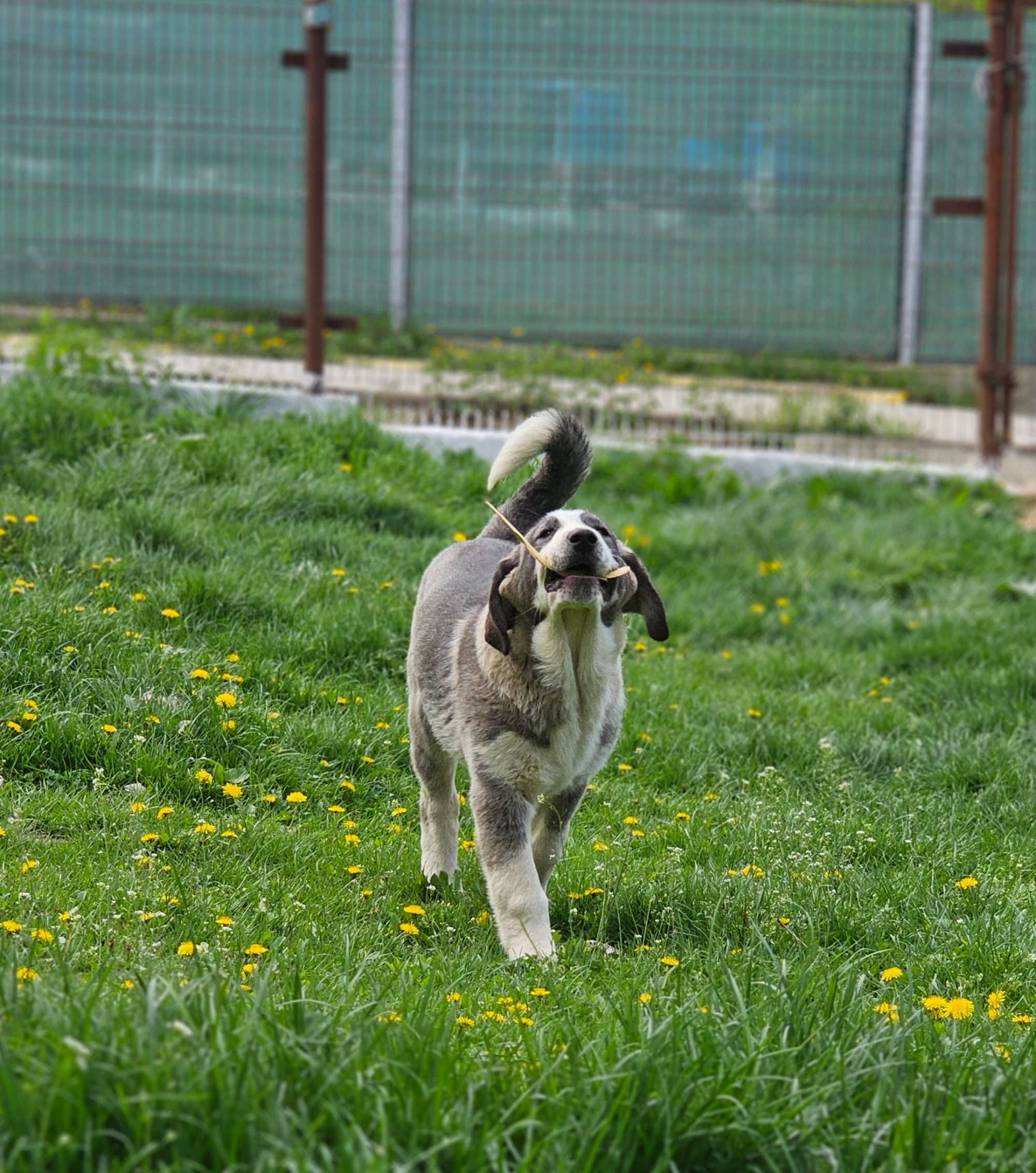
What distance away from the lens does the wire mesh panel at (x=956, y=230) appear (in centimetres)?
1153

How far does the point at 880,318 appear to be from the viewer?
455 inches

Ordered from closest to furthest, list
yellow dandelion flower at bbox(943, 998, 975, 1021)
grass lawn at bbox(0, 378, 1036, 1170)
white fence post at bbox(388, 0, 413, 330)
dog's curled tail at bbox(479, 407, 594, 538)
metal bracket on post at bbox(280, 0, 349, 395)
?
1. grass lawn at bbox(0, 378, 1036, 1170)
2. yellow dandelion flower at bbox(943, 998, 975, 1021)
3. dog's curled tail at bbox(479, 407, 594, 538)
4. metal bracket on post at bbox(280, 0, 349, 395)
5. white fence post at bbox(388, 0, 413, 330)

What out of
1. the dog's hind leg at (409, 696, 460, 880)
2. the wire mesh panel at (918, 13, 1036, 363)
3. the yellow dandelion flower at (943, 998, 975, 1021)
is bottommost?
the yellow dandelion flower at (943, 998, 975, 1021)

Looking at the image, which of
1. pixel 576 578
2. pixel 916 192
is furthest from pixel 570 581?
pixel 916 192

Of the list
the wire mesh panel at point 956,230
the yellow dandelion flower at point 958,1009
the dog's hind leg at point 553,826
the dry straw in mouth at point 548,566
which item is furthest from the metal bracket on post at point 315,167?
the yellow dandelion flower at point 958,1009

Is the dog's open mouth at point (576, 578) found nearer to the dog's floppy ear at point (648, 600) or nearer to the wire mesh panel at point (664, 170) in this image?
the dog's floppy ear at point (648, 600)

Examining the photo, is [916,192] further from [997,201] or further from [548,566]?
[548,566]

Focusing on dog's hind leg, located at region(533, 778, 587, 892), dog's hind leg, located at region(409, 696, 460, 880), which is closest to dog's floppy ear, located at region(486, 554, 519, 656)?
dog's hind leg, located at region(533, 778, 587, 892)

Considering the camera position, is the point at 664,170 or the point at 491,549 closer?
the point at 491,549

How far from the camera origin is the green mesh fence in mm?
10836

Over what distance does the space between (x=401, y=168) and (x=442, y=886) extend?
7455 millimetres

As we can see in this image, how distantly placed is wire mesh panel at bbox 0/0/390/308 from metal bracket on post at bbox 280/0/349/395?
71 cm

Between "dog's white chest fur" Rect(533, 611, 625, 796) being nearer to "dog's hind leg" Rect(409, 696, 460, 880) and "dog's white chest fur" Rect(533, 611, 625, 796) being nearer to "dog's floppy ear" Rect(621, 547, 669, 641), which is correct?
"dog's floppy ear" Rect(621, 547, 669, 641)

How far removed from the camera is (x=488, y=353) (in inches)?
427
